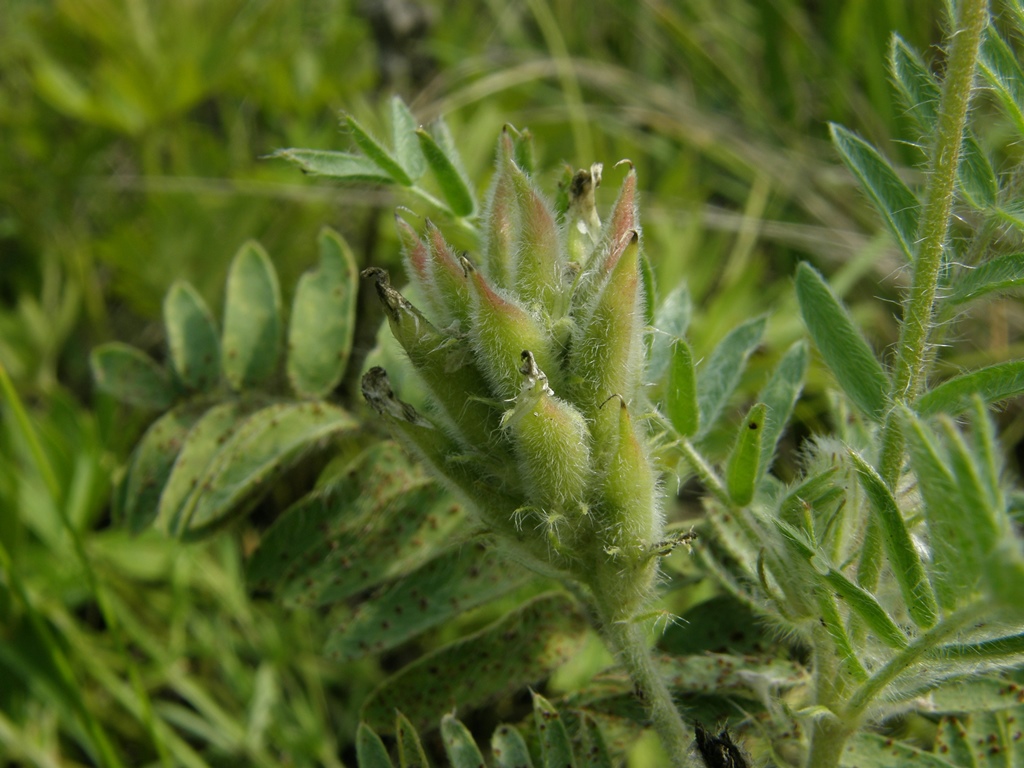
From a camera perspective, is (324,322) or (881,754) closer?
(881,754)

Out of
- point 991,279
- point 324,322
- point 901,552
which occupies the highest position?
point 991,279

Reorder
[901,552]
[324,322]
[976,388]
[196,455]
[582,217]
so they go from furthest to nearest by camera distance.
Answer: [324,322] < [196,455] < [582,217] < [976,388] < [901,552]

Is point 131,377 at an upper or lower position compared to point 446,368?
lower

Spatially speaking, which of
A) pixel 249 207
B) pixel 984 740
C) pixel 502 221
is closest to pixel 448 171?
pixel 502 221

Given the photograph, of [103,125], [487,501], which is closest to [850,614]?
[487,501]

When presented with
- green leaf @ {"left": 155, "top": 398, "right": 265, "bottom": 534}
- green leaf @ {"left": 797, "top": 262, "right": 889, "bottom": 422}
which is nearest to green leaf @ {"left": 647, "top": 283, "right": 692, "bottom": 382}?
green leaf @ {"left": 797, "top": 262, "right": 889, "bottom": 422}

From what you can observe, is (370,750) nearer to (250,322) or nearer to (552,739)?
(552,739)
